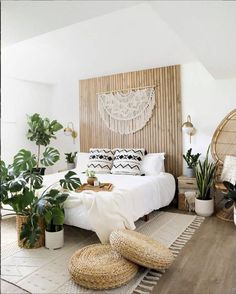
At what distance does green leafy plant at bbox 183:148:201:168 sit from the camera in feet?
13.5

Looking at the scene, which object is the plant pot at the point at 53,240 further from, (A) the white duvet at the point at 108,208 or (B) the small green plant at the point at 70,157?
(B) the small green plant at the point at 70,157

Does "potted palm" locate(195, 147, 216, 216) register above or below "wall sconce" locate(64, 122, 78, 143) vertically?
below

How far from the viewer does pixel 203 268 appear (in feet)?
7.50

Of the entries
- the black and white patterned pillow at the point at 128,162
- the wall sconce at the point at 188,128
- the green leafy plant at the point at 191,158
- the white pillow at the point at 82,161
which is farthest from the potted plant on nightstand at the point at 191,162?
the white pillow at the point at 82,161

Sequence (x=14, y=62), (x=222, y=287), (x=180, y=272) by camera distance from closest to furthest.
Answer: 1. (x=222, y=287)
2. (x=180, y=272)
3. (x=14, y=62)

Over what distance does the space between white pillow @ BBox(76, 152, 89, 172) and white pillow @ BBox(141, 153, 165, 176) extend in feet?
3.80

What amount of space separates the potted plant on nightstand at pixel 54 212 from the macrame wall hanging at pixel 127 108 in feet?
7.62

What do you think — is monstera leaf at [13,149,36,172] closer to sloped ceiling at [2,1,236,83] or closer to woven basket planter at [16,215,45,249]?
woven basket planter at [16,215,45,249]

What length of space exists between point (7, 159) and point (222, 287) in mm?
4506

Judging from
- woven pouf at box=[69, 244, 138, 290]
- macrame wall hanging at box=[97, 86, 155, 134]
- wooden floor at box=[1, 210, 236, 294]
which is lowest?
wooden floor at box=[1, 210, 236, 294]

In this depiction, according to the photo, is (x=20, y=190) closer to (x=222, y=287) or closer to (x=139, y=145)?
(x=222, y=287)

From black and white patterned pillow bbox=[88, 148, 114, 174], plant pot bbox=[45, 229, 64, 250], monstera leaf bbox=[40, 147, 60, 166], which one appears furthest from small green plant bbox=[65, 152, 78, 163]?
plant pot bbox=[45, 229, 64, 250]

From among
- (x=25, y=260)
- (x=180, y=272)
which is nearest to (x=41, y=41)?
(x=25, y=260)

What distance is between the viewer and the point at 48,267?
2.34 metres
